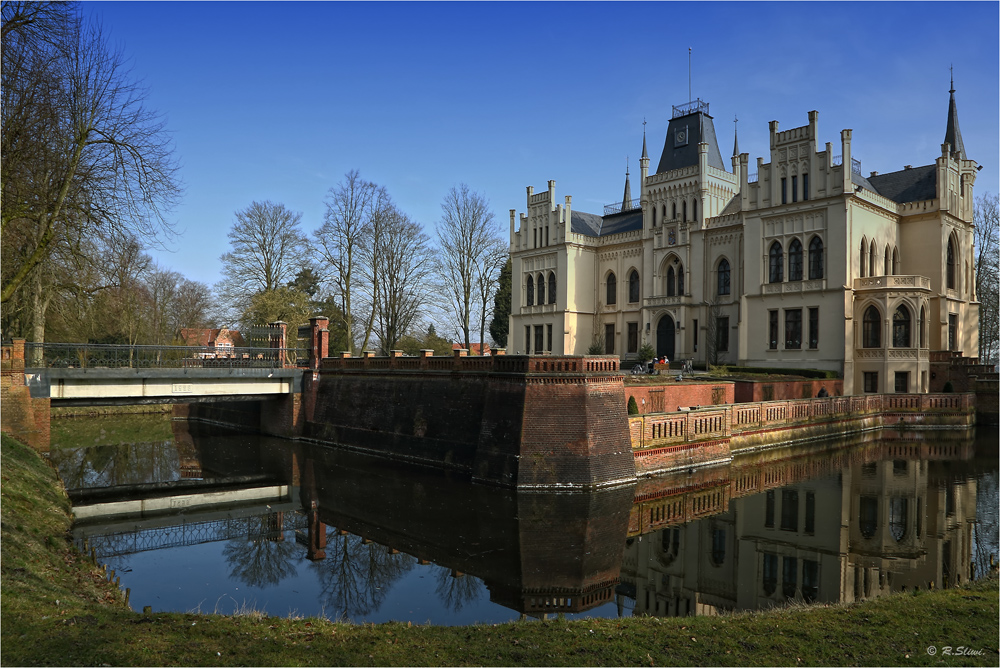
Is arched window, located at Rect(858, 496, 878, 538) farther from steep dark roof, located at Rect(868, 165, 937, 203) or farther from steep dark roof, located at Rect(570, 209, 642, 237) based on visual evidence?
steep dark roof, located at Rect(570, 209, 642, 237)

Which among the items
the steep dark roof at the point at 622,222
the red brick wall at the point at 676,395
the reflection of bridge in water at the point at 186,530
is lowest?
the reflection of bridge in water at the point at 186,530

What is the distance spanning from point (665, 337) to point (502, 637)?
36.6 m

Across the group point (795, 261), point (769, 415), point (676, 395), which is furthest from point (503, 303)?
point (769, 415)

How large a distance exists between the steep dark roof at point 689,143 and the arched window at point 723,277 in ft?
20.8

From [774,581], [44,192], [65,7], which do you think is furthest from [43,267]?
[774,581]

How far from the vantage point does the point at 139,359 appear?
79.6 ft

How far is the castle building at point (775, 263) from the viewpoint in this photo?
34.0m

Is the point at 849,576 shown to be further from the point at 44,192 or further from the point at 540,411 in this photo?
the point at 44,192

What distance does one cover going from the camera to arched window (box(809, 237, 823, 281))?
1383 inches

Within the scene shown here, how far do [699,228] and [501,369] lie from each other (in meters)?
26.1

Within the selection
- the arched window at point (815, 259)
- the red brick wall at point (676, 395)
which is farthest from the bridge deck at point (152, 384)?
the arched window at point (815, 259)

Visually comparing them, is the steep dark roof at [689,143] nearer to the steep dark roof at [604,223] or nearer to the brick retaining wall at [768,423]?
the steep dark roof at [604,223]

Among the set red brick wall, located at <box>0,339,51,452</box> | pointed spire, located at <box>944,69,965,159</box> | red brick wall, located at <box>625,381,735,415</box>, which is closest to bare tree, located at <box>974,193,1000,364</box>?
pointed spire, located at <box>944,69,965,159</box>

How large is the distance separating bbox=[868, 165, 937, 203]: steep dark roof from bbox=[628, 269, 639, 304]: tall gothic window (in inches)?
596
